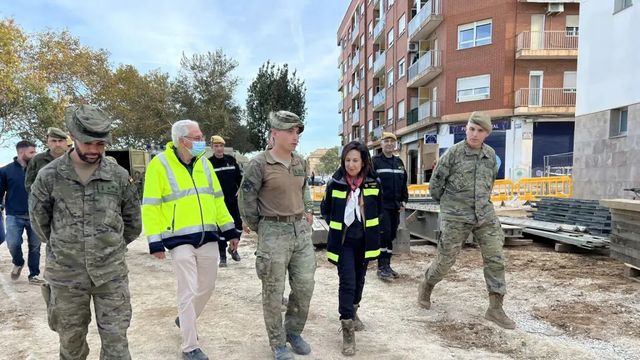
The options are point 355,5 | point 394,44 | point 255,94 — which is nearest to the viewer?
point 255,94

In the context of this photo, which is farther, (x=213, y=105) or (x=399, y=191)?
(x=213, y=105)

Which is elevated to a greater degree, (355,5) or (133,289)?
(355,5)

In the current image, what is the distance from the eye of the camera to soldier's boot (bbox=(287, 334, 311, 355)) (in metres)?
3.71

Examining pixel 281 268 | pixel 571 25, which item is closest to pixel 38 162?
pixel 281 268

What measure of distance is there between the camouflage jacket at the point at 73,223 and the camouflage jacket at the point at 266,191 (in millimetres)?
1103

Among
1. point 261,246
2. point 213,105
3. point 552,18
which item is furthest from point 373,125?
point 261,246

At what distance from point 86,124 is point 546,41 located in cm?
2634

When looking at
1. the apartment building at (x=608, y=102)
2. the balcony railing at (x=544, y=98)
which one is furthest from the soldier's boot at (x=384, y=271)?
the balcony railing at (x=544, y=98)

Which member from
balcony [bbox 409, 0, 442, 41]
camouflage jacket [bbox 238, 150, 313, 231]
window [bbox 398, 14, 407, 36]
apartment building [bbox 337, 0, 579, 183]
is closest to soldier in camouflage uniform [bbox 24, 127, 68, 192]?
camouflage jacket [bbox 238, 150, 313, 231]

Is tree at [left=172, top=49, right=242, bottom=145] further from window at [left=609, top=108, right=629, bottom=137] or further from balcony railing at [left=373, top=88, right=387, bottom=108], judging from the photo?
window at [left=609, top=108, right=629, bottom=137]

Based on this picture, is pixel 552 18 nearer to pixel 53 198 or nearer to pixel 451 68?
pixel 451 68

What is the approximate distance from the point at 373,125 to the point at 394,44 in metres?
9.98

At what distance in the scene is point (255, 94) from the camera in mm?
30016

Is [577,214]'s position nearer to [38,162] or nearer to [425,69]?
[38,162]
